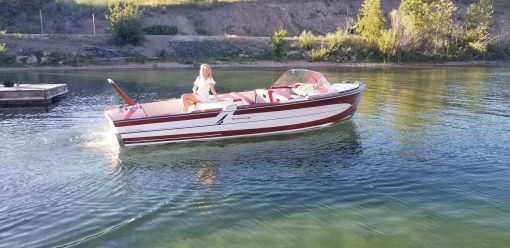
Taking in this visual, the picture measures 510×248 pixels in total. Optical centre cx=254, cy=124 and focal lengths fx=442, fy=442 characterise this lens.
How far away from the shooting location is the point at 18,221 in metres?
8.09

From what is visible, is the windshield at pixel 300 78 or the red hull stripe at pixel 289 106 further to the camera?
the windshield at pixel 300 78

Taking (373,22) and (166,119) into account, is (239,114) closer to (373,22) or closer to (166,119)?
(166,119)

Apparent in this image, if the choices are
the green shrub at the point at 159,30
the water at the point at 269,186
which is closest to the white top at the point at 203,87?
the water at the point at 269,186

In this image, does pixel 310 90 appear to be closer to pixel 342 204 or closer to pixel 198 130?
pixel 198 130

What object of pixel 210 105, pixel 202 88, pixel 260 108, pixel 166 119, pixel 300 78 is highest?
pixel 300 78

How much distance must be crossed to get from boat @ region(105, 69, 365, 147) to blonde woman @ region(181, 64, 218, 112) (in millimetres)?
223

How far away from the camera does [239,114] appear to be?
13070 mm

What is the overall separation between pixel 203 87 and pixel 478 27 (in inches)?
1658

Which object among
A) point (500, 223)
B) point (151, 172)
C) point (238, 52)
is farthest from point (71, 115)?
point (238, 52)

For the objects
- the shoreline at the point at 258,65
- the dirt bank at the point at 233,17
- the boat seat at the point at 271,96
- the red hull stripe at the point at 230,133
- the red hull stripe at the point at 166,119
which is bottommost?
the red hull stripe at the point at 230,133

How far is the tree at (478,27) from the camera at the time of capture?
45125 mm

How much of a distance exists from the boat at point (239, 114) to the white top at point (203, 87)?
0.20 metres

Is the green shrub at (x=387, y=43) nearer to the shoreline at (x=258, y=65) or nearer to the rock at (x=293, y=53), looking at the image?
the shoreline at (x=258, y=65)

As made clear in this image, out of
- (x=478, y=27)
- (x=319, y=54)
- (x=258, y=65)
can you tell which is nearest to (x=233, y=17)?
(x=319, y=54)
